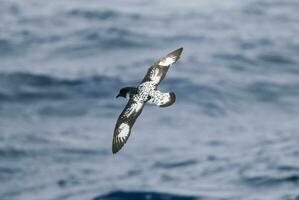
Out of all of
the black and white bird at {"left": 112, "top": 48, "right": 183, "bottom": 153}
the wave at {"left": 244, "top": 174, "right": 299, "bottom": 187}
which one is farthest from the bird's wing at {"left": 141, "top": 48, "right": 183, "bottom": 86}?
the wave at {"left": 244, "top": 174, "right": 299, "bottom": 187}

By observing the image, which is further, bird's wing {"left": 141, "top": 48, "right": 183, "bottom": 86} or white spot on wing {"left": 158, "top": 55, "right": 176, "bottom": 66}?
white spot on wing {"left": 158, "top": 55, "right": 176, "bottom": 66}

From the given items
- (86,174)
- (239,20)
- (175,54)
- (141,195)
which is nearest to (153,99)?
(175,54)

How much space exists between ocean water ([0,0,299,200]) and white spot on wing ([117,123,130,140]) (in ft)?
29.4

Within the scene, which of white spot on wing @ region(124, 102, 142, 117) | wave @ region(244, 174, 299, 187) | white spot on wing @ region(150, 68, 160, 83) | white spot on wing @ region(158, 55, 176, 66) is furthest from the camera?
wave @ region(244, 174, 299, 187)

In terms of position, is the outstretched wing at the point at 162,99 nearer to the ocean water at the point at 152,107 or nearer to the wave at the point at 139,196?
the ocean water at the point at 152,107

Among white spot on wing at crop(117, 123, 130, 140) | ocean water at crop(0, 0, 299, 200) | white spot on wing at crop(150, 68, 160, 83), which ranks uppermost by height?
ocean water at crop(0, 0, 299, 200)

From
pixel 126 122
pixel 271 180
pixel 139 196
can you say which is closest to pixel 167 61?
pixel 126 122

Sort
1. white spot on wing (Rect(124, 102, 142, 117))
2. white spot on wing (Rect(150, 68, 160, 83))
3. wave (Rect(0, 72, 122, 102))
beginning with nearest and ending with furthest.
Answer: white spot on wing (Rect(124, 102, 142, 117)) → white spot on wing (Rect(150, 68, 160, 83)) → wave (Rect(0, 72, 122, 102))

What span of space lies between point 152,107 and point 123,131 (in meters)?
15.0

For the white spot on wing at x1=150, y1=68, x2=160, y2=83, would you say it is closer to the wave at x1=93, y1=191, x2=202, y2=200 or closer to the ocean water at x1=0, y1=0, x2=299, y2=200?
the ocean water at x1=0, y1=0, x2=299, y2=200

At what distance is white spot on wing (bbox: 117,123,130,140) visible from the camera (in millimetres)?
9328

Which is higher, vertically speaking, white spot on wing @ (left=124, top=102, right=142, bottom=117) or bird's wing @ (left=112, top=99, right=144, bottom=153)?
white spot on wing @ (left=124, top=102, right=142, bottom=117)

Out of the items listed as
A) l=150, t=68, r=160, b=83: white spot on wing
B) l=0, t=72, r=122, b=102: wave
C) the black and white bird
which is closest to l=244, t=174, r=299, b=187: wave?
l=0, t=72, r=122, b=102: wave

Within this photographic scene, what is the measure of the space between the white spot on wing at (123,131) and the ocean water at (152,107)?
8968 mm
